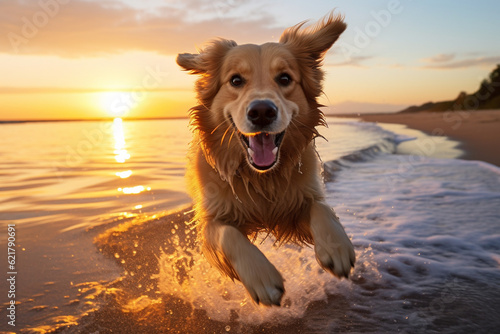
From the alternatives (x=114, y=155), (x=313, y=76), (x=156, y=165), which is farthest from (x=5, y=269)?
(x=114, y=155)

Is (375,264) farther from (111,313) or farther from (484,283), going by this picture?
(111,313)

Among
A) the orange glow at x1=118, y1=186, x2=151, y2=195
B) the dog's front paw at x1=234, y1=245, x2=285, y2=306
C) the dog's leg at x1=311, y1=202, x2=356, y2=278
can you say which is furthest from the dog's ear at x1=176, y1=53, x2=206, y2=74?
the orange glow at x1=118, y1=186, x2=151, y2=195

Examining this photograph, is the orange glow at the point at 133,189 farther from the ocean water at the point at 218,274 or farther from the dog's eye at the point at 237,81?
the dog's eye at the point at 237,81

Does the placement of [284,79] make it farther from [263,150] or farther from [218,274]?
[218,274]

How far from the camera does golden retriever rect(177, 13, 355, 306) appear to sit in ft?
8.90

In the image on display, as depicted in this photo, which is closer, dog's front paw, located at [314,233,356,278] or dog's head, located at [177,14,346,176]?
dog's front paw, located at [314,233,356,278]

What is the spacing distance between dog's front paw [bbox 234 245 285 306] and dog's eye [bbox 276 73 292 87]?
4.33 feet

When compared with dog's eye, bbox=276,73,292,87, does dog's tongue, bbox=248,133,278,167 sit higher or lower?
lower

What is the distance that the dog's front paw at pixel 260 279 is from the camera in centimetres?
224

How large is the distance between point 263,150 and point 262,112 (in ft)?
0.96

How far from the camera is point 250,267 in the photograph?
2.33 meters

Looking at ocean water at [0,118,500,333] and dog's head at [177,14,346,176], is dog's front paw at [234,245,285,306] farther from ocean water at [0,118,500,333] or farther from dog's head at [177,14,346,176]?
dog's head at [177,14,346,176]

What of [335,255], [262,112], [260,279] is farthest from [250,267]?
[262,112]

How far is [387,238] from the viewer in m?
3.96
